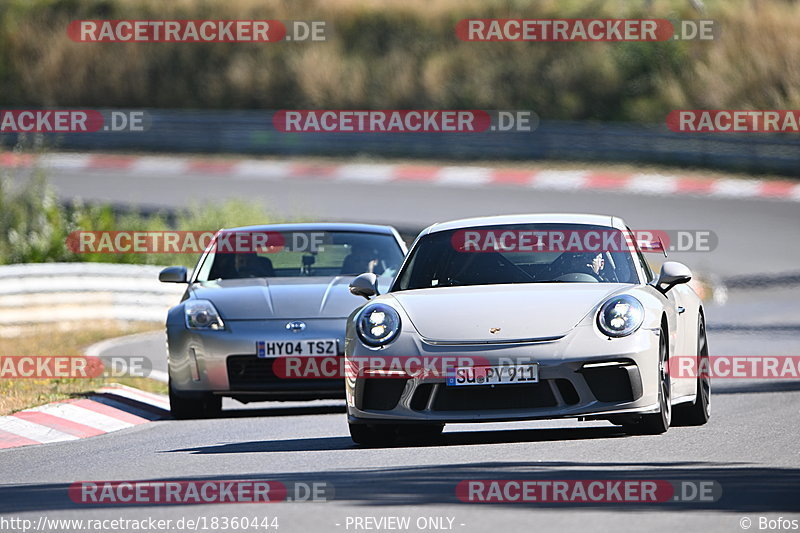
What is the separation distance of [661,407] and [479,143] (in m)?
27.7

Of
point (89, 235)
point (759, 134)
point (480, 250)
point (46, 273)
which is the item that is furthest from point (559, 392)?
point (759, 134)

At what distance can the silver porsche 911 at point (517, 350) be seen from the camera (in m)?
8.73

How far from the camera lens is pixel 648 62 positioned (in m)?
Answer: 40.8

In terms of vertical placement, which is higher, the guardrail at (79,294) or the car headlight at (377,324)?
the car headlight at (377,324)

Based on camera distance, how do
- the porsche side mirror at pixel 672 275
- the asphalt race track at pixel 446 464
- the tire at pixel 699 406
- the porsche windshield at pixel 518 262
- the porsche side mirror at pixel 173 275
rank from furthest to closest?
the porsche side mirror at pixel 173 275 → the tire at pixel 699 406 → the porsche windshield at pixel 518 262 → the porsche side mirror at pixel 672 275 → the asphalt race track at pixel 446 464

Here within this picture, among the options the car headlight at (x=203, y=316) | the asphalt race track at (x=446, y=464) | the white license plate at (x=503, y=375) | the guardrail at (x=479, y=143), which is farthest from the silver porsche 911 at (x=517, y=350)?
the guardrail at (x=479, y=143)

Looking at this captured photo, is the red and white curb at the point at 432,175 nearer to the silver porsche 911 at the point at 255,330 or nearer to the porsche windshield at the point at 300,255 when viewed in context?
the porsche windshield at the point at 300,255

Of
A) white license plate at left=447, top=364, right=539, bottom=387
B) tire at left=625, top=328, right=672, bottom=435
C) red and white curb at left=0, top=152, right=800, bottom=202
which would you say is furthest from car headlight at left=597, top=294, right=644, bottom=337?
red and white curb at left=0, top=152, right=800, bottom=202

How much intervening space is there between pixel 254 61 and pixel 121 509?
1538 inches

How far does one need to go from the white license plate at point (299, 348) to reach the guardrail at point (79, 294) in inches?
320

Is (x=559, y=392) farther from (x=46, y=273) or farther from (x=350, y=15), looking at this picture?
(x=350, y=15)

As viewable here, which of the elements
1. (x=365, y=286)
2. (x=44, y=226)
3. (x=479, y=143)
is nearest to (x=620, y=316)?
(x=365, y=286)

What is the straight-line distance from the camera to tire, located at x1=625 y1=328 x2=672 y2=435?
9039 mm

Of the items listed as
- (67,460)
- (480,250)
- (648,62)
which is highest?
(648,62)
